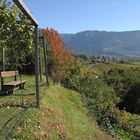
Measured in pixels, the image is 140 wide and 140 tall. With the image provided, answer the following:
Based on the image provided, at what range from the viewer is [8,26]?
1750 cm

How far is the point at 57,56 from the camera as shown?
149ft

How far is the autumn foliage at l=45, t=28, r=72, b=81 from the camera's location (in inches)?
1654

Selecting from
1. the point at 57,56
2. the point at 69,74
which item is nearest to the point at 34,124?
the point at 69,74

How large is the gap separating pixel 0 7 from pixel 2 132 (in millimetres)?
7216

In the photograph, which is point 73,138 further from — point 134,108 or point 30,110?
point 134,108

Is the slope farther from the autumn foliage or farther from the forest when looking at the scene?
the autumn foliage

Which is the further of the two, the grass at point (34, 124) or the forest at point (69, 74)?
the forest at point (69, 74)

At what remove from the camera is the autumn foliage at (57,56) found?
42.0m

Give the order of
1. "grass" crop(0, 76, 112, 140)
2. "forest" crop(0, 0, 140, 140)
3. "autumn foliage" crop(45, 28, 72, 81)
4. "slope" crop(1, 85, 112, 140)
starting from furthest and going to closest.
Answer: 1. "autumn foliage" crop(45, 28, 72, 81)
2. "forest" crop(0, 0, 140, 140)
3. "slope" crop(1, 85, 112, 140)
4. "grass" crop(0, 76, 112, 140)

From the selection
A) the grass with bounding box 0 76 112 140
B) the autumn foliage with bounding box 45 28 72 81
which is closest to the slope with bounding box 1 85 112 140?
the grass with bounding box 0 76 112 140

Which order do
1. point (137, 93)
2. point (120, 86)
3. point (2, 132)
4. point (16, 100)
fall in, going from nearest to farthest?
point (2, 132), point (16, 100), point (120, 86), point (137, 93)

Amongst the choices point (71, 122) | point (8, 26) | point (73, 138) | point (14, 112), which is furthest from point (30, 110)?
point (8, 26)

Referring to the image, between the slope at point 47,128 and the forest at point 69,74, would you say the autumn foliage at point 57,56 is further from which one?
the slope at point 47,128

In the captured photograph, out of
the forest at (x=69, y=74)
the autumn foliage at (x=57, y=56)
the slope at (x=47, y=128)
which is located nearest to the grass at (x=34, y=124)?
the slope at (x=47, y=128)
